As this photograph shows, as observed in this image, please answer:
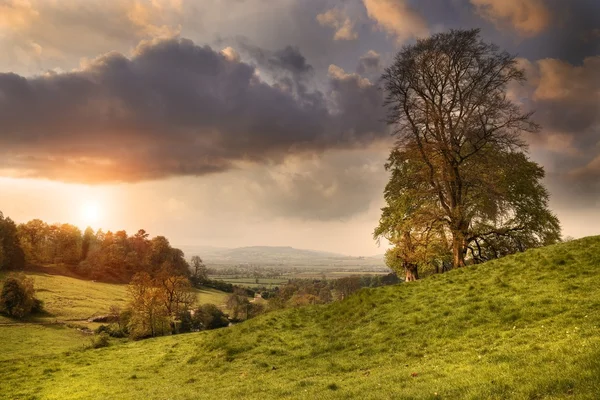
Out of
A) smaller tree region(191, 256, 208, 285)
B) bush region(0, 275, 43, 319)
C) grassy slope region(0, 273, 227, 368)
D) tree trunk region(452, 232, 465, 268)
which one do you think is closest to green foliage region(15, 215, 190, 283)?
smaller tree region(191, 256, 208, 285)

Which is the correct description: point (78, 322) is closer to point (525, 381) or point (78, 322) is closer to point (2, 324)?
point (2, 324)

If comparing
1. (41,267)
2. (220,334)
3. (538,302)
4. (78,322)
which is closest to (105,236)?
(41,267)

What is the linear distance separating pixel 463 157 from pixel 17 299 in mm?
87202

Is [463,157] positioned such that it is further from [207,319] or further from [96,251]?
[96,251]

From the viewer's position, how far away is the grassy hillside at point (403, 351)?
11617mm

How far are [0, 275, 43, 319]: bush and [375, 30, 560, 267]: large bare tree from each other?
78.4 m

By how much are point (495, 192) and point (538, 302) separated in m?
18.0

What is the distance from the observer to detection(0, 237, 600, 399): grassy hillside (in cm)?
1162

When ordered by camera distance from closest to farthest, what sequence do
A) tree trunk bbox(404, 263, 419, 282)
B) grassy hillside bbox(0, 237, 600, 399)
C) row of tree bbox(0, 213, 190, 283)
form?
grassy hillside bbox(0, 237, 600, 399) < tree trunk bbox(404, 263, 419, 282) < row of tree bbox(0, 213, 190, 283)

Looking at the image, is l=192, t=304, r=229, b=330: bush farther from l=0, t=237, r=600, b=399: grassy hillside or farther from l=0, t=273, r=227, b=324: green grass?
l=0, t=237, r=600, b=399: grassy hillside

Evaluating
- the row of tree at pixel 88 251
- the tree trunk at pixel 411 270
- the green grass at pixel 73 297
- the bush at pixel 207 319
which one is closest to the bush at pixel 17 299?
the green grass at pixel 73 297

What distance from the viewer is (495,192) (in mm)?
33844

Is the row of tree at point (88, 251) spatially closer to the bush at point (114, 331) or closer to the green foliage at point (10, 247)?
the green foliage at point (10, 247)

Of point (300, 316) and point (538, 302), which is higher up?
point (538, 302)
